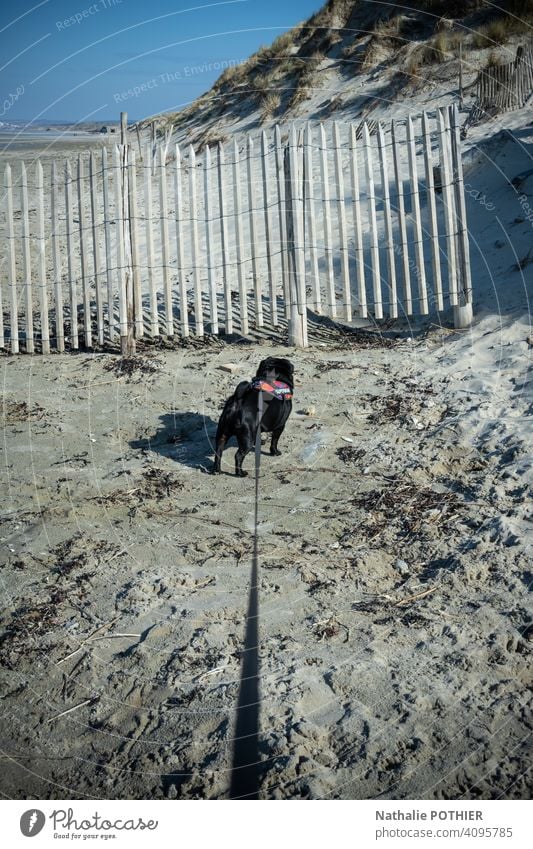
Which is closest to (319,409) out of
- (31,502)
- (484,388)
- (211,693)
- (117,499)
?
(484,388)

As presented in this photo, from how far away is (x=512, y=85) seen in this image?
1420cm

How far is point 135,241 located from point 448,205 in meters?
3.72

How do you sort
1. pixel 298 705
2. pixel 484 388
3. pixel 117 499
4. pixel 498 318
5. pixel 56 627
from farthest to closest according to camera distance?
1. pixel 498 318
2. pixel 484 388
3. pixel 117 499
4. pixel 56 627
5. pixel 298 705

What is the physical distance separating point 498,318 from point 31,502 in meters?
5.67

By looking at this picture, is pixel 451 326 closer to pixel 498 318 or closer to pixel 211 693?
pixel 498 318

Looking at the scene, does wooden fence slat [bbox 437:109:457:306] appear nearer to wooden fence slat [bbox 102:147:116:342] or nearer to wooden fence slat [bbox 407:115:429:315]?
wooden fence slat [bbox 407:115:429:315]

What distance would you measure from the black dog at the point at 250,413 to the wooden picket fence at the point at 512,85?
9.83 m

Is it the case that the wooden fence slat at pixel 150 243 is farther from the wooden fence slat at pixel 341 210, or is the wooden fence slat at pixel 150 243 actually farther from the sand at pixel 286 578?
the wooden fence slat at pixel 341 210

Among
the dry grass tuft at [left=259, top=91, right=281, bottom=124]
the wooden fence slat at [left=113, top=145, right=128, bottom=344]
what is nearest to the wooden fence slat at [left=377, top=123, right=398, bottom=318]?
the wooden fence slat at [left=113, top=145, right=128, bottom=344]

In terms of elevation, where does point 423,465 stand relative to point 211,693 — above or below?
above

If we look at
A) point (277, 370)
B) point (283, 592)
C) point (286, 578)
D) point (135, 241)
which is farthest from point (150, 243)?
point (283, 592)

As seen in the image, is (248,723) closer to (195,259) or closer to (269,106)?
(195,259)

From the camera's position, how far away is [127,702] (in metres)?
4.06

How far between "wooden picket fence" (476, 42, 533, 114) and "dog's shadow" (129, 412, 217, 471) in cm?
963
